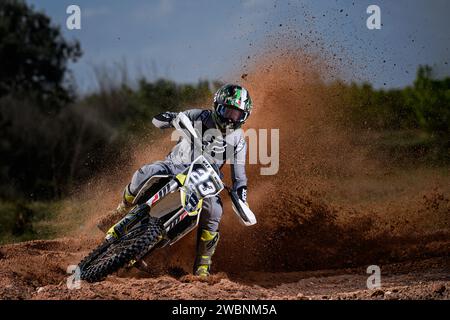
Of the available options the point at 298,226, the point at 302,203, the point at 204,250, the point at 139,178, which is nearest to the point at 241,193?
the point at 204,250

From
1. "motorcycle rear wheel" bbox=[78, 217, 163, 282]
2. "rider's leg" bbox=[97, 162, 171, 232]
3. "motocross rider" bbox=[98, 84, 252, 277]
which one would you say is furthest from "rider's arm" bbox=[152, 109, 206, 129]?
"motorcycle rear wheel" bbox=[78, 217, 163, 282]

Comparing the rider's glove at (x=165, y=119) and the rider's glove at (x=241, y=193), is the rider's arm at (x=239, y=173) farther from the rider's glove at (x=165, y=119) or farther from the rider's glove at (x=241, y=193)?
the rider's glove at (x=165, y=119)

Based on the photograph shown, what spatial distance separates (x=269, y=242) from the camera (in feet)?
35.9

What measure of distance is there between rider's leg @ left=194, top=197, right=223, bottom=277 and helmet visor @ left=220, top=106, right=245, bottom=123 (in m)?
1.14

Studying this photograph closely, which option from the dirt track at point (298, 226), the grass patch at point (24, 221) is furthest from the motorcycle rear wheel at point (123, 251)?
the grass patch at point (24, 221)

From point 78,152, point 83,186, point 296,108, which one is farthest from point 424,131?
point 78,152

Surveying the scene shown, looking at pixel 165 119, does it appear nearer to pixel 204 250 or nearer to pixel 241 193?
pixel 241 193

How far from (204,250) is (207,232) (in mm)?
271

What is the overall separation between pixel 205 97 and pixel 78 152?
1092 centimetres

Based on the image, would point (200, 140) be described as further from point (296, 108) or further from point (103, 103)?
point (103, 103)

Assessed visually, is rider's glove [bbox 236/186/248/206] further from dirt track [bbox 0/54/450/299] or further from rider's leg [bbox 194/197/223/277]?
dirt track [bbox 0/54/450/299]

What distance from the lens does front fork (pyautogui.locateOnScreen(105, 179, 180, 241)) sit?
25.9 feet

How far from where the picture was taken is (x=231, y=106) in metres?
8.47
